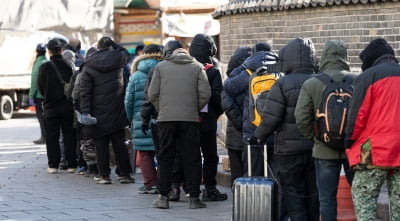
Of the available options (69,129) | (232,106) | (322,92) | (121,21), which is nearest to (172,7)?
(121,21)

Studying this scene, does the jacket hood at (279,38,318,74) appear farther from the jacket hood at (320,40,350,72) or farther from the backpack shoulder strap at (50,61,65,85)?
the backpack shoulder strap at (50,61,65,85)

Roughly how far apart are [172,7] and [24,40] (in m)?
8.71

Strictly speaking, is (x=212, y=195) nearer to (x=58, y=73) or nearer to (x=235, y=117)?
(x=235, y=117)

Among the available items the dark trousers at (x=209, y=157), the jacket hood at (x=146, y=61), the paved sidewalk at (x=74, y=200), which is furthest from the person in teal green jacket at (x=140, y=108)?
the dark trousers at (x=209, y=157)

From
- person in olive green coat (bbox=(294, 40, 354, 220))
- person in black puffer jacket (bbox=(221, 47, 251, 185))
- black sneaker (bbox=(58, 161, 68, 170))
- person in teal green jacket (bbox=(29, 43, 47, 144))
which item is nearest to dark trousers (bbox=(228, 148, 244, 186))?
person in black puffer jacket (bbox=(221, 47, 251, 185))

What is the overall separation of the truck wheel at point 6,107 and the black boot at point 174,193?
15.1 meters

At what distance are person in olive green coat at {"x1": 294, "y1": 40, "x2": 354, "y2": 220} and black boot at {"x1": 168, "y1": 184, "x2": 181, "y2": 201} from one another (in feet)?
11.0

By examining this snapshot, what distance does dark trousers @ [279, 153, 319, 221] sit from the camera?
8.98 m

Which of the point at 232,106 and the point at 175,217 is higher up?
the point at 232,106

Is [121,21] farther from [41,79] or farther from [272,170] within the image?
[272,170]

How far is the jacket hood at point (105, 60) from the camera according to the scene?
43.1ft

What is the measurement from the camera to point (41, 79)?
1477 cm

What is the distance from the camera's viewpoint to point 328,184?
8.60 meters

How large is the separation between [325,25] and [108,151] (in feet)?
9.90
